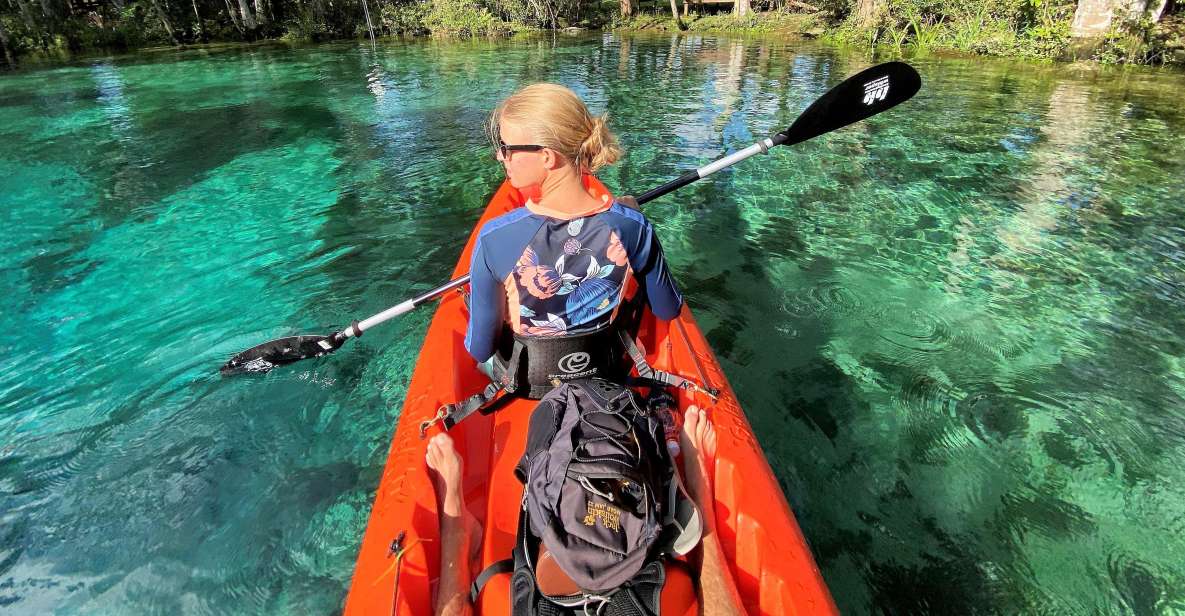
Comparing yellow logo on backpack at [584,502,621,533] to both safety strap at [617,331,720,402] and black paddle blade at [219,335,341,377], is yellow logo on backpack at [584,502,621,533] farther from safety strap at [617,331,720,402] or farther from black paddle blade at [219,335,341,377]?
black paddle blade at [219,335,341,377]

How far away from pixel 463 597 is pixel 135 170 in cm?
817

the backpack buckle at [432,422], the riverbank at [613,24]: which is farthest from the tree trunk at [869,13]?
the backpack buckle at [432,422]

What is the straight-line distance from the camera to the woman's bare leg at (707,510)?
Result: 1.43 metres

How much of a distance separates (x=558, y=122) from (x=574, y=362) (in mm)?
827

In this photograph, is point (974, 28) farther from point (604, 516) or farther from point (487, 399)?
point (604, 516)

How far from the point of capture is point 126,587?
224 cm

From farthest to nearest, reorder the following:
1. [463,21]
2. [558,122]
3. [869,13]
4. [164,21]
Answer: [463,21] → [164,21] → [869,13] → [558,122]

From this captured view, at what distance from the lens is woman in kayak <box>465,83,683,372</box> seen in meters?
1.67

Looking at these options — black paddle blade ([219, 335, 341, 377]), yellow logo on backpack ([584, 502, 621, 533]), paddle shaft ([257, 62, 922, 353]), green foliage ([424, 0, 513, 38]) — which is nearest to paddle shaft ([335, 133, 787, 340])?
black paddle blade ([219, 335, 341, 377])

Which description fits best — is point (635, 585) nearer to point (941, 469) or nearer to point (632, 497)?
point (632, 497)

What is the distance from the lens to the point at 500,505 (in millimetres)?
1922

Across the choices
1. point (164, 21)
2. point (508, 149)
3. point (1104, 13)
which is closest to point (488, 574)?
point (508, 149)

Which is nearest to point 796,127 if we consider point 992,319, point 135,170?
point 992,319

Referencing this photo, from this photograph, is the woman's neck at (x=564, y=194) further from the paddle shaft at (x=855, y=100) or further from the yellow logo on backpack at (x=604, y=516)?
the paddle shaft at (x=855, y=100)
